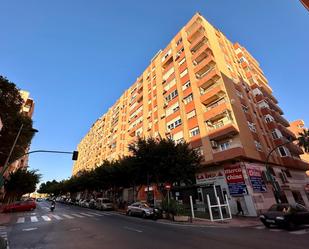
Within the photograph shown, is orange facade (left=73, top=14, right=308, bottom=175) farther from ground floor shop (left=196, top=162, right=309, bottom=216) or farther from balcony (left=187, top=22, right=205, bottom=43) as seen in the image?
ground floor shop (left=196, top=162, right=309, bottom=216)

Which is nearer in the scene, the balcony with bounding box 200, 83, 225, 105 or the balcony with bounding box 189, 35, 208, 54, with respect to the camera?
the balcony with bounding box 200, 83, 225, 105

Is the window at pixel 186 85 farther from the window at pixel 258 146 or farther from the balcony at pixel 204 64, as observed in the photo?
the window at pixel 258 146

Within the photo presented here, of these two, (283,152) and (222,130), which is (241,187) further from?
(283,152)

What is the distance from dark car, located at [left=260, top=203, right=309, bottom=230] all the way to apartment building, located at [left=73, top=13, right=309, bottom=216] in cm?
712

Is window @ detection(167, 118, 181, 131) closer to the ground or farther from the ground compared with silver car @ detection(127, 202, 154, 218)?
farther from the ground

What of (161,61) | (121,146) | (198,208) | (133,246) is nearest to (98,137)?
(121,146)

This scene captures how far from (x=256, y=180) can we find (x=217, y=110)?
912 cm

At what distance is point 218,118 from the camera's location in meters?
25.2

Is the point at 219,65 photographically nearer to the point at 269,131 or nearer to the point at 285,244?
the point at 269,131

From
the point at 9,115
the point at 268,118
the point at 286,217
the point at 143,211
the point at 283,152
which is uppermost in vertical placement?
the point at 268,118

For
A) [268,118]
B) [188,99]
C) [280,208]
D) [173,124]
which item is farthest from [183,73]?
[280,208]

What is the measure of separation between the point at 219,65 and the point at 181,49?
9.96 meters

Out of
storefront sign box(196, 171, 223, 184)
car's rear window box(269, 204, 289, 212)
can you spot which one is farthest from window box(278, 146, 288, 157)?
car's rear window box(269, 204, 289, 212)

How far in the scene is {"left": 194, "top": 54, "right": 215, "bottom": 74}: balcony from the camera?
28.4 m
